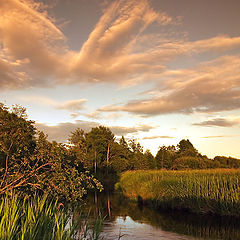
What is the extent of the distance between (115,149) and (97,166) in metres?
5.41

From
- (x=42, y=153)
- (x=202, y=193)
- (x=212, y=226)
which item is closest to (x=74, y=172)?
(x=42, y=153)

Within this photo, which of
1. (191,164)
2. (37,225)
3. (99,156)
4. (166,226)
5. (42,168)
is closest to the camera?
(37,225)

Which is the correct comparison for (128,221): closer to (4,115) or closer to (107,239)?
(107,239)

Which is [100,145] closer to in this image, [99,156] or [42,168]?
[99,156]

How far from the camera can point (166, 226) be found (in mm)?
12711

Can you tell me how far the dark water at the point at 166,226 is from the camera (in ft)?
36.2

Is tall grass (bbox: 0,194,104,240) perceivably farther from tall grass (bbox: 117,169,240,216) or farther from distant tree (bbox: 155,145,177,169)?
distant tree (bbox: 155,145,177,169)

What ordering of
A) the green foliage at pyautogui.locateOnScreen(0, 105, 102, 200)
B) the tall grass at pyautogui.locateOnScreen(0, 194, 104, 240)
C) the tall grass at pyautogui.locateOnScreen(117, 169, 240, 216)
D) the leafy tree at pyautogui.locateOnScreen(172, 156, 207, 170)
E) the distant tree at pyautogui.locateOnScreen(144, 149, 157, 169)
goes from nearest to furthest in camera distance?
the tall grass at pyautogui.locateOnScreen(0, 194, 104, 240)
the green foliage at pyautogui.locateOnScreen(0, 105, 102, 200)
the tall grass at pyautogui.locateOnScreen(117, 169, 240, 216)
the leafy tree at pyautogui.locateOnScreen(172, 156, 207, 170)
the distant tree at pyautogui.locateOnScreen(144, 149, 157, 169)

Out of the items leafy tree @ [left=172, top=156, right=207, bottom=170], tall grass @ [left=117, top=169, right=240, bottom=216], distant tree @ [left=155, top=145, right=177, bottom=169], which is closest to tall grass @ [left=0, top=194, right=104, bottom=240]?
tall grass @ [left=117, top=169, right=240, bottom=216]

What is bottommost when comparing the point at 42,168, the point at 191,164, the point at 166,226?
the point at 166,226

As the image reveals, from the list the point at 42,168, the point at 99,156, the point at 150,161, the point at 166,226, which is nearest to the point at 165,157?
the point at 150,161

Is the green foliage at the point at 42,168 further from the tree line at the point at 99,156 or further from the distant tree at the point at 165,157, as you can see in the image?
the distant tree at the point at 165,157

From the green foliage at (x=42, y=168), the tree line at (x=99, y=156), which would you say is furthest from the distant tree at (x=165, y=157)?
the green foliage at (x=42, y=168)

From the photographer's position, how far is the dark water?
36.2 feet
